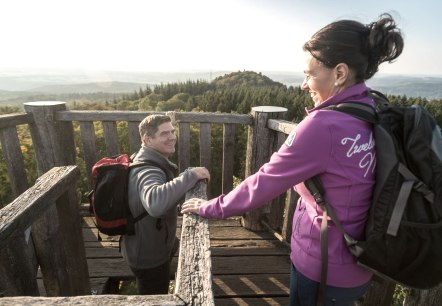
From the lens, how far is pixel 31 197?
1.78 metres

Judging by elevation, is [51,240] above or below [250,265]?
above

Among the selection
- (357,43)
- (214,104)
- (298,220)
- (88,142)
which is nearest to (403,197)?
(298,220)

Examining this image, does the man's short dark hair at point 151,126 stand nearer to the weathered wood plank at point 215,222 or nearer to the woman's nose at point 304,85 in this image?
the woman's nose at point 304,85

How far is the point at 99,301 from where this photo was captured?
95 centimetres

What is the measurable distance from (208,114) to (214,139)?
72.4 ft

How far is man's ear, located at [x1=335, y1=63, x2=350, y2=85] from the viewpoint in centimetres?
143

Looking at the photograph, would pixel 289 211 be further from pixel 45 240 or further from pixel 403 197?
pixel 45 240

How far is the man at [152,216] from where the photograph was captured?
2.17m

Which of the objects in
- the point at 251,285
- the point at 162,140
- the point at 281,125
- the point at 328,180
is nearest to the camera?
the point at 328,180

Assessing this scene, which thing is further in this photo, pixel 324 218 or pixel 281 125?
pixel 281 125

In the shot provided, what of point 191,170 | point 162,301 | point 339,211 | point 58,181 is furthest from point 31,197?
point 339,211

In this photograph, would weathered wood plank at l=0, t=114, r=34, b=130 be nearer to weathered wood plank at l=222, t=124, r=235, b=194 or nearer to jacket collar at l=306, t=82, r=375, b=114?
weathered wood plank at l=222, t=124, r=235, b=194

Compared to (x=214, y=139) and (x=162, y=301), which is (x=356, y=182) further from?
(x=214, y=139)

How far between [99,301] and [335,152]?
3.44 feet
